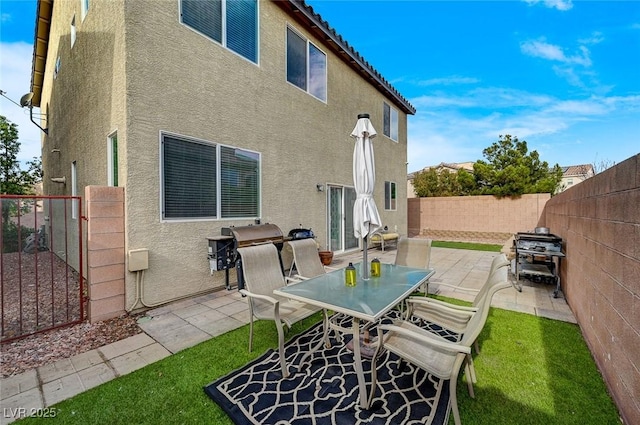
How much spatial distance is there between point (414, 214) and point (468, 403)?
15930 mm

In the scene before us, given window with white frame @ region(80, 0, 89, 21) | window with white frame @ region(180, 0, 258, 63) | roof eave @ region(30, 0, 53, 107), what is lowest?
window with white frame @ region(180, 0, 258, 63)

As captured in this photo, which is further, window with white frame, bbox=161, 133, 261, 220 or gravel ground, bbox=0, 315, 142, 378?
window with white frame, bbox=161, 133, 261, 220

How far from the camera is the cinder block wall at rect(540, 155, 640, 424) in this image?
224cm

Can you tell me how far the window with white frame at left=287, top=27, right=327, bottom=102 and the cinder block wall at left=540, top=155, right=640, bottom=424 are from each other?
7.17 metres

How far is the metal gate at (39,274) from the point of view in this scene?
4141 mm

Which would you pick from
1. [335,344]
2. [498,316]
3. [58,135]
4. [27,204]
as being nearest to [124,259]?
[335,344]

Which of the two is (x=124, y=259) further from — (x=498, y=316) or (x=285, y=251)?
(x=498, y=316)

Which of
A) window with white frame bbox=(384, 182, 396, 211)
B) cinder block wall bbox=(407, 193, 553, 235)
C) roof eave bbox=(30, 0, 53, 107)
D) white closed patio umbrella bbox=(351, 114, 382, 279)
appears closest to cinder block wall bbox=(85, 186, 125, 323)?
white closed patio umbrella bbox=(351, 114, 382, 279)

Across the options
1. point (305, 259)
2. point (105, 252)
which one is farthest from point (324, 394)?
point (105, 252)

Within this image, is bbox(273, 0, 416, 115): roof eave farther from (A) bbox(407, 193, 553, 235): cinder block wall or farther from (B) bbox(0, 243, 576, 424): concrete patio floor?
(B) bbox(0, 243, 576, 424): concrete patio floor

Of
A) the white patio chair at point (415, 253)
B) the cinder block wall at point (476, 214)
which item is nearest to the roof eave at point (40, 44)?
the white patio chair at point (415, 253)

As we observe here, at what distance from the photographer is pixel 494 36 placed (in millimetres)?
9383

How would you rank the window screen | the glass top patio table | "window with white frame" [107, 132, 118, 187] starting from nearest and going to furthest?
1. the glass top patio table
2. the window screen
3. "window with white frame" [107, 132, 118, 187]

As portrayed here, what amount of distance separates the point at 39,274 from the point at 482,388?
34.6 ft
